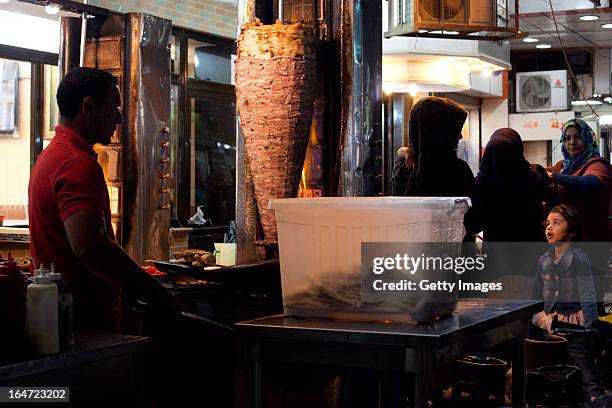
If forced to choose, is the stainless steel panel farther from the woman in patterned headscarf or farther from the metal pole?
the woman in patterned headscarf

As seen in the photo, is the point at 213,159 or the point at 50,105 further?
the point at 213,159

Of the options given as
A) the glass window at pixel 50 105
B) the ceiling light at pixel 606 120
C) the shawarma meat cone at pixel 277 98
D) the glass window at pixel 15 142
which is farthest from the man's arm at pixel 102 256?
the ceiling light at pixel 606 120

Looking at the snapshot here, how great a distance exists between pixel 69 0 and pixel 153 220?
1.71 m

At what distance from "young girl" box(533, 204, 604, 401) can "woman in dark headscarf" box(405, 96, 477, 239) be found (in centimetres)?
194

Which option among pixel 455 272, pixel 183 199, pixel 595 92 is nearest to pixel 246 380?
pixel 455 272

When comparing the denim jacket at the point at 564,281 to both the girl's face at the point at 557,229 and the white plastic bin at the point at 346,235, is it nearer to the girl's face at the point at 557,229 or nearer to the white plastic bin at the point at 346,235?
the girl's face at the point at 557,229

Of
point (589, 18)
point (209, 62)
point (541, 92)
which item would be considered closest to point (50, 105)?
point (209, 62)

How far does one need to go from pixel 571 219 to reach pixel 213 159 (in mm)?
5620

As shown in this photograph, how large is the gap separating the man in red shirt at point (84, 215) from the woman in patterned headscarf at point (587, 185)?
4157mm

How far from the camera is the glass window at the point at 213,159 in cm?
1045

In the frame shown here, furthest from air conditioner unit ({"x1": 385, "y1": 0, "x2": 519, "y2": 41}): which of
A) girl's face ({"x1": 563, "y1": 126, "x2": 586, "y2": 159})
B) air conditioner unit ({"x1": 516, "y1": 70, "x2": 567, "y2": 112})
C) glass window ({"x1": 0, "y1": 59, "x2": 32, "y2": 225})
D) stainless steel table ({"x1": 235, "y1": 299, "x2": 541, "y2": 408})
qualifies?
air conditioner unit ({"x1": 516, "y1": 70, "x2": 567, "y2": 112})

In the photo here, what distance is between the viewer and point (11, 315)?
100.0 inches

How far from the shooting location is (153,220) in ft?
20.7

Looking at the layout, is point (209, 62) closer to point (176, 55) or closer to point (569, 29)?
point (176, 55)
